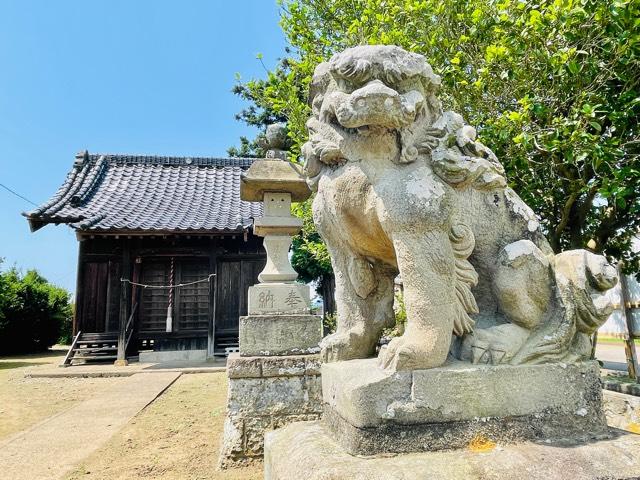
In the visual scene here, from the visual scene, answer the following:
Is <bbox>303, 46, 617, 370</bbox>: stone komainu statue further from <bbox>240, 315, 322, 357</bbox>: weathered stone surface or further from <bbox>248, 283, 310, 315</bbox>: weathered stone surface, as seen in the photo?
<bbox>248, 283, 310, 315</bbox>: weathered stone surface

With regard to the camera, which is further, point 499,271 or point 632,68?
point 632,68

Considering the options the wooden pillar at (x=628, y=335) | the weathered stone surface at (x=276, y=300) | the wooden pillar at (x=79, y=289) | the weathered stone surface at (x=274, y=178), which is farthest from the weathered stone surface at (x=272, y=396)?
the wooden pillar at (x=79, y=289)

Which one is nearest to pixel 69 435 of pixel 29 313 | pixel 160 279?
pixel 160 279

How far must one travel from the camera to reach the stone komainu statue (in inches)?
60.0

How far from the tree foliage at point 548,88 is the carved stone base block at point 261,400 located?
9.13 ft

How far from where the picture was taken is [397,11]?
14.4ft

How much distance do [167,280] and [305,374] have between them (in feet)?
25.9

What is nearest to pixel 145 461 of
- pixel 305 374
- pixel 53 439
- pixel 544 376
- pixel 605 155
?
pixel 53 439

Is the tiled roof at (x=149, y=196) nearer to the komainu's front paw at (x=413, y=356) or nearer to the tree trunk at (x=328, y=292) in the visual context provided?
the tree trunk at (x=328, y=292)

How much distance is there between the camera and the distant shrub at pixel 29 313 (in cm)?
1339

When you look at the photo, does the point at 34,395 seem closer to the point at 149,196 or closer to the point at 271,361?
the point at 271,361

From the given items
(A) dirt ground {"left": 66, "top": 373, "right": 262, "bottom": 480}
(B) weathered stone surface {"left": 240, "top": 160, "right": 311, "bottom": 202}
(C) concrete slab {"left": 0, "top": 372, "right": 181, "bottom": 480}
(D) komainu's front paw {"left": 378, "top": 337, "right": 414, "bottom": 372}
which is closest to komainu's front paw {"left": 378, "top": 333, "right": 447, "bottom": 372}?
(D) komainu's front paw {"left": 378, "top": 337, "right": 414, "bottom": 372}

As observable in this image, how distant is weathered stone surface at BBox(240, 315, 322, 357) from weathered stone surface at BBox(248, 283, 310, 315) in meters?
0.16

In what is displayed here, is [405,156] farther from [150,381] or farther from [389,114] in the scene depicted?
[150,381]
